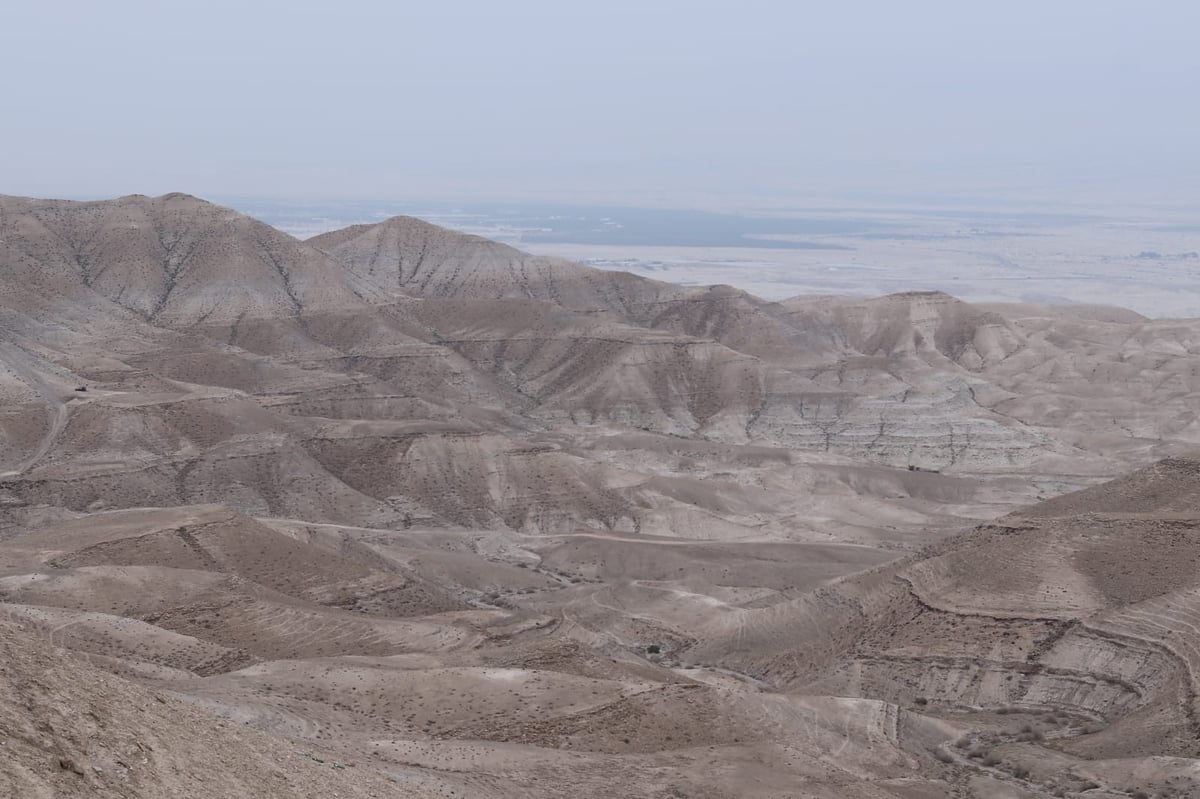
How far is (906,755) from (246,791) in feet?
83.8

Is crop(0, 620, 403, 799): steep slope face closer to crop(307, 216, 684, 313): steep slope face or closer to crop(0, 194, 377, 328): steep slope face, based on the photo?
crop(0, 194, 377, 328): steep slope face

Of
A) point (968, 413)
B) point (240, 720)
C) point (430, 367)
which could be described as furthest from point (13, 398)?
point (968, 413)

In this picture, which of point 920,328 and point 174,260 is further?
point 920,328

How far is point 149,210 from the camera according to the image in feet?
478

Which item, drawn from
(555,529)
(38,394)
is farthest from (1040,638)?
(38,394)

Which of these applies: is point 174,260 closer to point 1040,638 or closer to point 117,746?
point 1040,638

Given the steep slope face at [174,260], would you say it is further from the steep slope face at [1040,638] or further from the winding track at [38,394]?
the steep slope face at [1040,638]

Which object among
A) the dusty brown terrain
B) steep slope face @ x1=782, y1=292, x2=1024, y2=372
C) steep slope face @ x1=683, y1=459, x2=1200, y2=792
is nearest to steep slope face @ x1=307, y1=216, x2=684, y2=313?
the dusty brown terrain

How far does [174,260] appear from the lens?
13550cm

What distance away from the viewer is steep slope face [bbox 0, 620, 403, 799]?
54.6 feet

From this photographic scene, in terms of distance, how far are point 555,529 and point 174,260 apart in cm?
7578

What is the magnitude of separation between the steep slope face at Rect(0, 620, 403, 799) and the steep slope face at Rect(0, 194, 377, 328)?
107898mm

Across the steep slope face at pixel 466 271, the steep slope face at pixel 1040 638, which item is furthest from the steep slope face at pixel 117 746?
the steep slope face at pixel 466 271

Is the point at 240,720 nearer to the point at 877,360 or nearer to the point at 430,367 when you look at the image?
the point at 430,367
